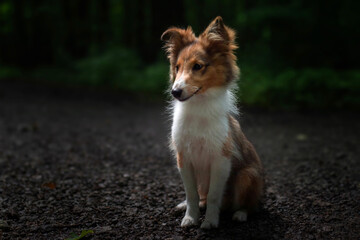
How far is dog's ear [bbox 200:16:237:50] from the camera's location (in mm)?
3699

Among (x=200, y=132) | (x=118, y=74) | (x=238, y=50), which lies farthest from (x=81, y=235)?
(x=118, y=74)

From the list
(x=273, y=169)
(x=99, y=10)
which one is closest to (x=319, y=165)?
(x=273, y=169)

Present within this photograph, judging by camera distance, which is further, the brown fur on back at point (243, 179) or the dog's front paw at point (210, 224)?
the brown fur on back at point (243, 179)

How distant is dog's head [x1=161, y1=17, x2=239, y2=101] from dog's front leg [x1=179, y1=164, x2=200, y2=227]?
809 millimetres

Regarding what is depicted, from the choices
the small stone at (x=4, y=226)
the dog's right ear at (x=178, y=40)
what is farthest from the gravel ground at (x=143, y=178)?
the dog's right ear at (x=178, y=40)

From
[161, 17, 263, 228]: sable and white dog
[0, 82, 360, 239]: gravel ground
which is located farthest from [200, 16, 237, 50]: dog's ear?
[0, 82, 360, 239]: gravel ground

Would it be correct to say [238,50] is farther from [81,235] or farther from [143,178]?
[81,235]

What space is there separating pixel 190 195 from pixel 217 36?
65.3 inches

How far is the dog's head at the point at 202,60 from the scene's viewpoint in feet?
11.5

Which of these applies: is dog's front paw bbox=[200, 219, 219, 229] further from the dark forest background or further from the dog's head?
the dark forest background

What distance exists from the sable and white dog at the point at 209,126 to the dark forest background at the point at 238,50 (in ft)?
26.4

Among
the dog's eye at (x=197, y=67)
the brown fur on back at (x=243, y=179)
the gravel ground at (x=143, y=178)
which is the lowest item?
the gravel ground at (x=143, y=178)

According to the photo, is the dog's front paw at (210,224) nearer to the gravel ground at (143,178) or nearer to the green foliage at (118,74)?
the gravel ground at (143,178)

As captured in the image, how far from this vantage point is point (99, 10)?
26.0 metres
